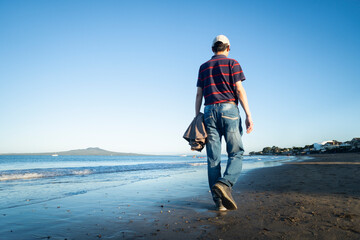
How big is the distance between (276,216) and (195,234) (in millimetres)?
1136

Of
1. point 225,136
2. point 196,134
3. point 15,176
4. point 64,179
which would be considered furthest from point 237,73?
point 15,176

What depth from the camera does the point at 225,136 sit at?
2996mm

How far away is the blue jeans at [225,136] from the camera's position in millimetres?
2910

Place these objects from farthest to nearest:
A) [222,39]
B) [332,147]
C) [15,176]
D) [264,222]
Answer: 1. [332,147]
2. [15,176]
3. [222,39]
4. [264,222]

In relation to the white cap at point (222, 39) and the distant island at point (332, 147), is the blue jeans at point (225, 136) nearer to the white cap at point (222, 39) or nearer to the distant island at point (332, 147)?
the white cap at point (222, 39)

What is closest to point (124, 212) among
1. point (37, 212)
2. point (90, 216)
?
point (90, 216)

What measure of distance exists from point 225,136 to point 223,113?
35cm

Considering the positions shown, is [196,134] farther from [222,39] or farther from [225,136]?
[222,39]

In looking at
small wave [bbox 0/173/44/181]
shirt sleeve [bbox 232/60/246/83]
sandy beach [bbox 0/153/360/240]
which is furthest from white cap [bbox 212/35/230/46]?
small wave [bbox 0/173/44/181]

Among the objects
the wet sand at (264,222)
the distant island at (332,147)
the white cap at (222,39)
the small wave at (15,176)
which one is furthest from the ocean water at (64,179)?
the distant island at (332,147)

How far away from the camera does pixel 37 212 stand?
3.07 meters

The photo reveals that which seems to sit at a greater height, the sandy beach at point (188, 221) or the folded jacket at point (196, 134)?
the folded jacket at point (196, 134)

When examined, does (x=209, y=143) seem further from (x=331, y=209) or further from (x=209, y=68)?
(x=331, y=209)

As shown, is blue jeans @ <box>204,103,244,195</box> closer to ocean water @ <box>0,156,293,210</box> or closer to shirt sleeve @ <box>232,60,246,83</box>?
shirt sleeve @ <box>232,60,246,83</box>
